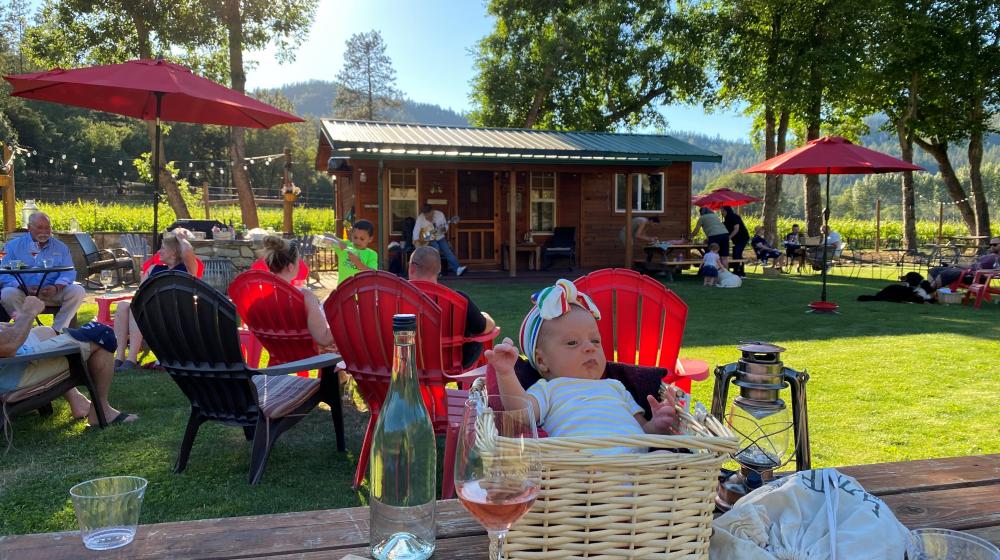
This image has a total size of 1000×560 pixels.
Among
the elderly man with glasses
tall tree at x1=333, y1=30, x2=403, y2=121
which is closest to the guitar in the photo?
the elderly man with glasses

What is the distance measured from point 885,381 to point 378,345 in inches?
171

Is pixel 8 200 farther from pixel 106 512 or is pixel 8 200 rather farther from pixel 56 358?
pixel 106 512

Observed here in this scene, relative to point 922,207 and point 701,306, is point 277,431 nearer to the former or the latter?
point 701,306

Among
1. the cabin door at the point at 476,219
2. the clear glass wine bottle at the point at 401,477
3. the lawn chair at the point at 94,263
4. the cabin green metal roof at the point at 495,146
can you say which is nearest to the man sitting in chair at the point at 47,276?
the lawn chair at the point at 94,263

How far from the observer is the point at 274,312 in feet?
12.5

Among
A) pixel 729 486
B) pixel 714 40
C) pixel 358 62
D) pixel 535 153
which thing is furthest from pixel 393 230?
pixel 358 62

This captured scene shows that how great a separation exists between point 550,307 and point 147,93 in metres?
5.78

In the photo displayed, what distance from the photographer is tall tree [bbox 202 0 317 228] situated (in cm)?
1703

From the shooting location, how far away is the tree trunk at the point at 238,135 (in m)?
16.9

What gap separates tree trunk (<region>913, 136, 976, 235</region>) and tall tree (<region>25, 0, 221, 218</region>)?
80.3 ft

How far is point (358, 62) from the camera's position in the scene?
51.4 metres

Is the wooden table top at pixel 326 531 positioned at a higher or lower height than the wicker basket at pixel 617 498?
lower

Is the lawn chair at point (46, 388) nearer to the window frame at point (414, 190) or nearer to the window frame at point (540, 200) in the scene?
the window frame at point (414, 190)

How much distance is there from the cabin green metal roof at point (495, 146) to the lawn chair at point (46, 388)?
808 centimetres
